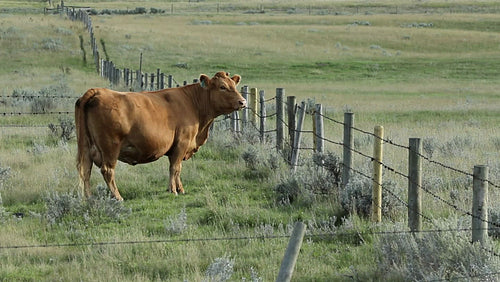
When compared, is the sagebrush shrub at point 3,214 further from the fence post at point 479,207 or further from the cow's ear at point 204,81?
the fence post at point 479,207

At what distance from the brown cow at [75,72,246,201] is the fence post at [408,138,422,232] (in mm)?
3663

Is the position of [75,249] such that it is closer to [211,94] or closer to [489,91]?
[211,94]

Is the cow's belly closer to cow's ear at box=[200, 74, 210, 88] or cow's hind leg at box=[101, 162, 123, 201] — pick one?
cow's hind leg at box=[101, 162, 123, 201]

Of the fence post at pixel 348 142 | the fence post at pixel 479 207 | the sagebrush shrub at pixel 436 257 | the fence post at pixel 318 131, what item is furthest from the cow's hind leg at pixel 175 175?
the fence post at pixel 479 207

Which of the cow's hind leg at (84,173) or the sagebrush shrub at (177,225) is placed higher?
the cow's hind leg at (84,173)

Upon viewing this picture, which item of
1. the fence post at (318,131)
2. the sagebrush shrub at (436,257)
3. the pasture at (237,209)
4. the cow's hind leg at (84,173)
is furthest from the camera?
the fence post at (318,131)

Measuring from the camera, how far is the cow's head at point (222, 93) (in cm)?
1015

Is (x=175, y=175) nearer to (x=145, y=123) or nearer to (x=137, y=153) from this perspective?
(x=137, y=153)

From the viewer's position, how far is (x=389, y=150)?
12594 millimetres

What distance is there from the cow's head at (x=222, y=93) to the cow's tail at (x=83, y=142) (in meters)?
1.86

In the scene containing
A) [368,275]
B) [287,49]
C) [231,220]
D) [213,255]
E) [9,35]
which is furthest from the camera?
[287,49]

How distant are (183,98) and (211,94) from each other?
406 millimetres

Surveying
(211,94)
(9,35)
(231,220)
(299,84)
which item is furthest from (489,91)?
(9,35)

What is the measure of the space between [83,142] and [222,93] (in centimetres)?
216
